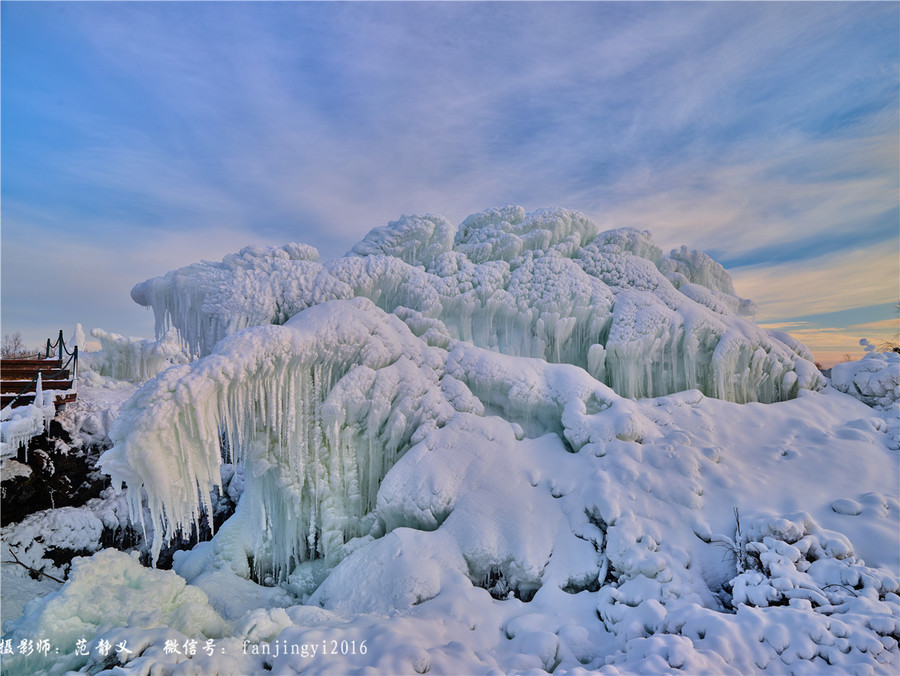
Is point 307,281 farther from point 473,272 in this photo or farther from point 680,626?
point 680,626

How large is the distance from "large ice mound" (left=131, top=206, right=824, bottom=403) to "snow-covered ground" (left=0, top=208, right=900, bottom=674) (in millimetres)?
60

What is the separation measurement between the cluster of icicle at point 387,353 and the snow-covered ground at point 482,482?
0.05 metres

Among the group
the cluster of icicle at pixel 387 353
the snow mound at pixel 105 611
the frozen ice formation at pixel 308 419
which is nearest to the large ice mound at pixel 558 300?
the cluster of icicle at pixel 387 353

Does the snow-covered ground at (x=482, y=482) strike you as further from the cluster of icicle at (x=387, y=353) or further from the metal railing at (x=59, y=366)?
the metal railing at (x=59, y=366)

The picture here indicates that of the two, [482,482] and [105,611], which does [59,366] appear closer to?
[105,611]

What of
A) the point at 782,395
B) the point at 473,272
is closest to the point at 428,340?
the point at 473,272

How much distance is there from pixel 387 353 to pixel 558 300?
13.7 feet

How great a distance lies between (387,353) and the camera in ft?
26.5

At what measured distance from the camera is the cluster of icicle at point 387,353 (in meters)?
6.44

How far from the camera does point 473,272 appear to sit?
10.2m

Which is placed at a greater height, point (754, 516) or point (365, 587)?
point (754, 516)

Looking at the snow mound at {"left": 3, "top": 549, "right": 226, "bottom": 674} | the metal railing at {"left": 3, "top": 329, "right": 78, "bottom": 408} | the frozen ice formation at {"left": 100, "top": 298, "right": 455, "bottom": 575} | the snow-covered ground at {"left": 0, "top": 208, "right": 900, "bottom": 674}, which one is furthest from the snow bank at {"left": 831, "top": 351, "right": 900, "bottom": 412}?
the metal railing at {"left": 3, "top": 329, "right": 78, "bottom": 408}

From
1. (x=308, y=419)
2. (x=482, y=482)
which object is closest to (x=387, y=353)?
(x=308, y=419)

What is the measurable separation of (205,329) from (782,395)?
1172cm
